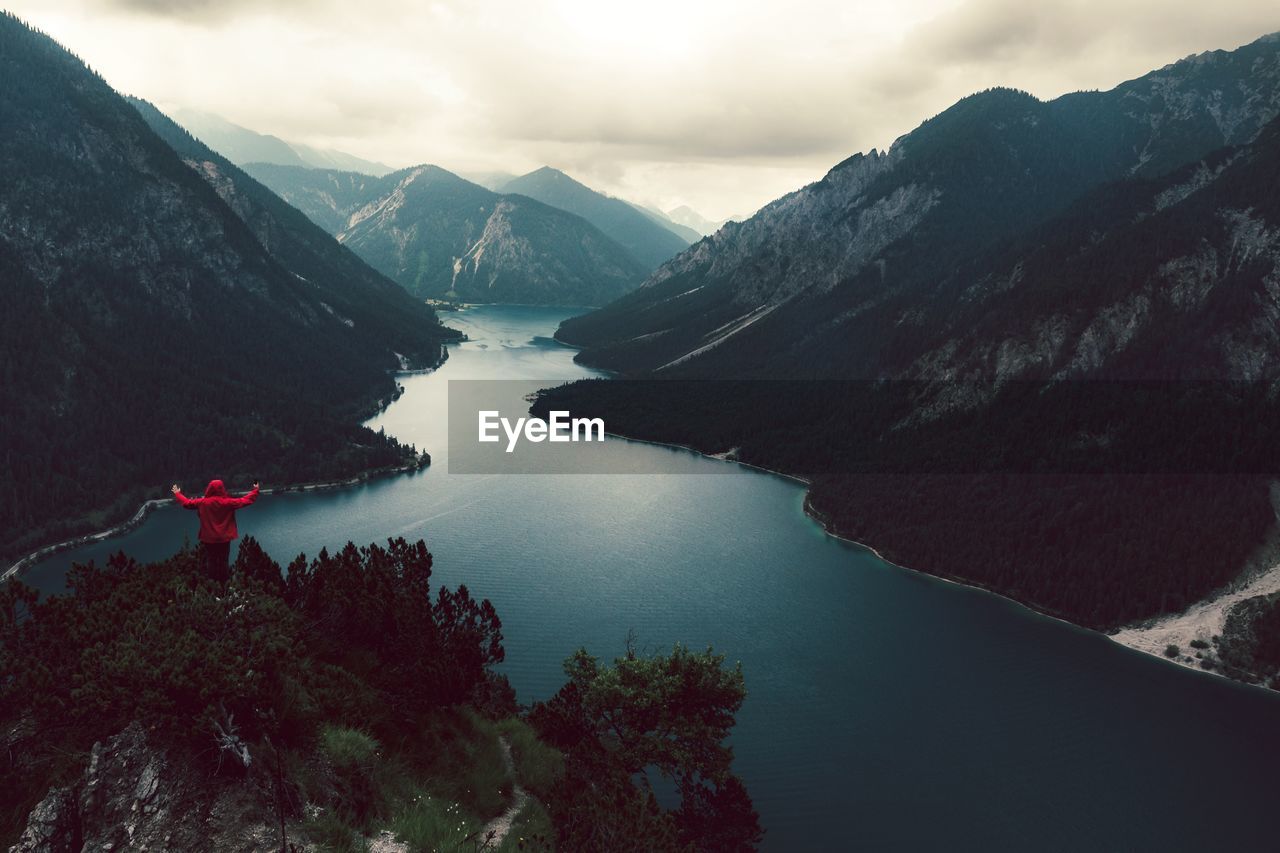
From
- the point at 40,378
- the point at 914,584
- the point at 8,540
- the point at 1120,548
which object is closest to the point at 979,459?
the point at 1120,548

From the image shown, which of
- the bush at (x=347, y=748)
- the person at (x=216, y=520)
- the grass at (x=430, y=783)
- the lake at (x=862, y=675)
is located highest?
the person at (x=216, y=520)

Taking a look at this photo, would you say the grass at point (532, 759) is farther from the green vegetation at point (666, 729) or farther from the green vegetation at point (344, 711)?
the green vegetation at point (666, 729)

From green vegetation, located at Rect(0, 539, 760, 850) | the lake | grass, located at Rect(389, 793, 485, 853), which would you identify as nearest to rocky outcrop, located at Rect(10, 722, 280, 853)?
green vegetation, located at Rect(0, 539, 760, 850)

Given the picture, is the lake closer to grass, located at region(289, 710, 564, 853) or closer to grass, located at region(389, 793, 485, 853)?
grass, located at region(289, 710, 564, 853)

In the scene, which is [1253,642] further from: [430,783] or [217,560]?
[217,560]

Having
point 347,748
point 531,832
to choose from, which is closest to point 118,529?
point 531,832

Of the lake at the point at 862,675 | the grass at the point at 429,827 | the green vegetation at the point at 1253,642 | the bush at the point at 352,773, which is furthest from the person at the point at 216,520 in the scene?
the green vegetation at the point at 1253,642
